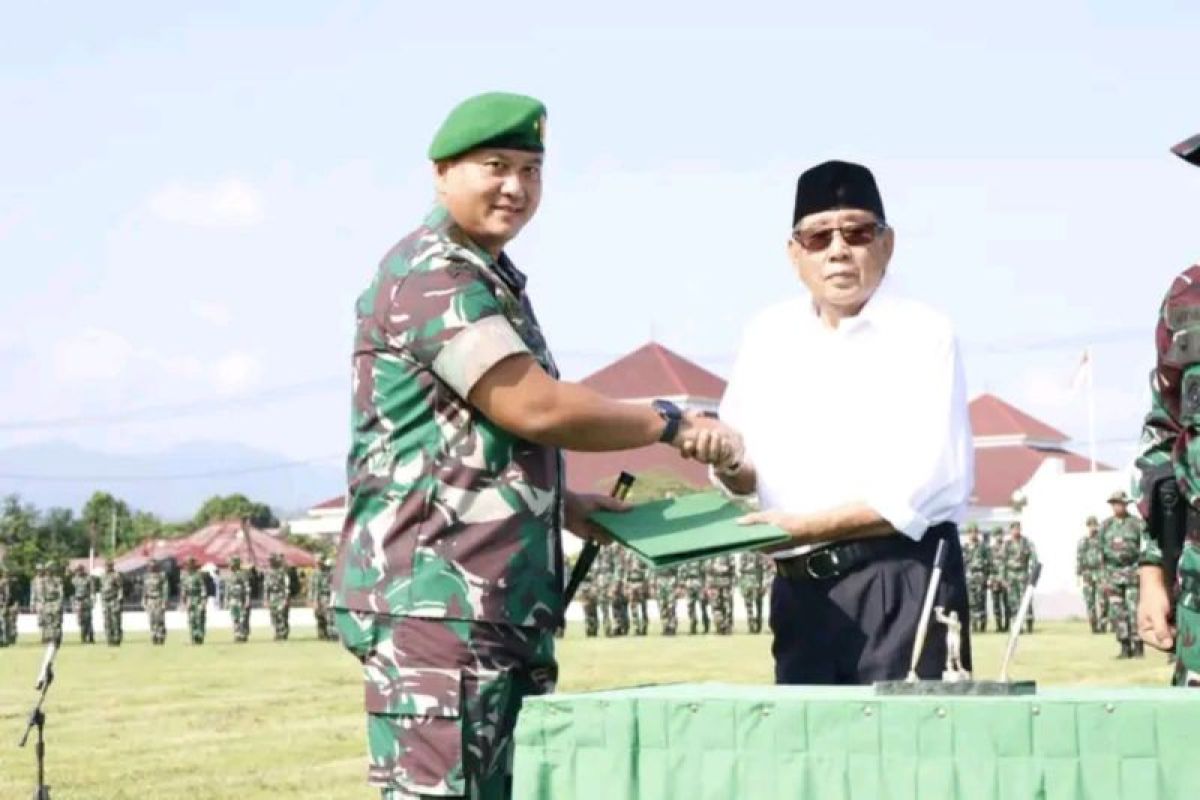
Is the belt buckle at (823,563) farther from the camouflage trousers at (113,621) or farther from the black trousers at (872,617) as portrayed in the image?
the camouflage trousers at (113,621)

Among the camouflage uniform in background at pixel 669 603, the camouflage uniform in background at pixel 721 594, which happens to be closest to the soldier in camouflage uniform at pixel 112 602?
the camouflage uniform in background at pixel 669 603

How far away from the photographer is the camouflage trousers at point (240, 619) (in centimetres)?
3869

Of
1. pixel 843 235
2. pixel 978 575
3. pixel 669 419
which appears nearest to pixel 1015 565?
pixel 978 575

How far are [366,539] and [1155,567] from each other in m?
2.09

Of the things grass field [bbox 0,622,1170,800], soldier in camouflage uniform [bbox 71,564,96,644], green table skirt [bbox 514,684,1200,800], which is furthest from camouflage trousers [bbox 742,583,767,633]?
green table skirt [bbox 514,684,1200,800]

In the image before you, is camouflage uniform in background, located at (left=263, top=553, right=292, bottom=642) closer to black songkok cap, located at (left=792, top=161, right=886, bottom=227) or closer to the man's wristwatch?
black songkok cap, located at (left=792, top=161, right=886, bottom=227)

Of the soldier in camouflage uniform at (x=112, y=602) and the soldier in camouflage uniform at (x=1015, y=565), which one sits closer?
the soldier in camouflage uniform at (x=1015, y=565)

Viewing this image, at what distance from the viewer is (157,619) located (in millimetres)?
39094

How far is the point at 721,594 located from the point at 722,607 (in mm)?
341

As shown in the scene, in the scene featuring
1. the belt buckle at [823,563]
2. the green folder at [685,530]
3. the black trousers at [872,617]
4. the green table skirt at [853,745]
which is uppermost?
the green folder at [685,530]

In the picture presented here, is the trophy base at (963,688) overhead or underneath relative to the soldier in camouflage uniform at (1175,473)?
underneath

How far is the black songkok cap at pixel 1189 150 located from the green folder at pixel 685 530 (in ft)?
4.87

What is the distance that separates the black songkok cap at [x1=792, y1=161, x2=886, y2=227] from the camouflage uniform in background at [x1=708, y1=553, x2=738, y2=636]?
31974mm

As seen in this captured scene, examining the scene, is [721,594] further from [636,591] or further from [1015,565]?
[1015,565]
